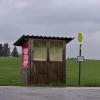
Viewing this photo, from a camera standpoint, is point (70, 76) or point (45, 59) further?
point (70, 76)

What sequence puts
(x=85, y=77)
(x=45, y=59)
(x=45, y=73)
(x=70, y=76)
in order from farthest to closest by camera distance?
(x=70, y=76) → (x=85, y=77) → (x=45, y=59) → (x=45, y=73)

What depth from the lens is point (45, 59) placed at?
3189cm

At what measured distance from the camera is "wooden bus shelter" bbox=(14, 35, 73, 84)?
31.6 meters

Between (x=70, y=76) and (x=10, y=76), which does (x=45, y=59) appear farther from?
(x=70, y=76)

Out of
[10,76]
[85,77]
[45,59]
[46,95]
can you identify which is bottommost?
[46,95]

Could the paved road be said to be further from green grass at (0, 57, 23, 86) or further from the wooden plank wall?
green grass at (0, 57, 23, 86)

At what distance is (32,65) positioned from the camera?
104ft

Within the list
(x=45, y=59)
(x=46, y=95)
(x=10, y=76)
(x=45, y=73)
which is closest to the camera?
(x=46, y=95)

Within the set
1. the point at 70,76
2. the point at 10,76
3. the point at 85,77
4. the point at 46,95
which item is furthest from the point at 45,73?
the point at 70,76

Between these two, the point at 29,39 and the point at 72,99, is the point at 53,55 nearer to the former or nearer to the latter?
the point at 29,39

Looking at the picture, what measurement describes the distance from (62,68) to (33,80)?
6.68 feet

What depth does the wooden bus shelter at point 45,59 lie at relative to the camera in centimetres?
3164

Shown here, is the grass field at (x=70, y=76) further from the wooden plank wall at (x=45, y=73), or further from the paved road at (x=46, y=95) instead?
the paved road at (x=46, y=95)

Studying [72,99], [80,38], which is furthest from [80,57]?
[72,99]
